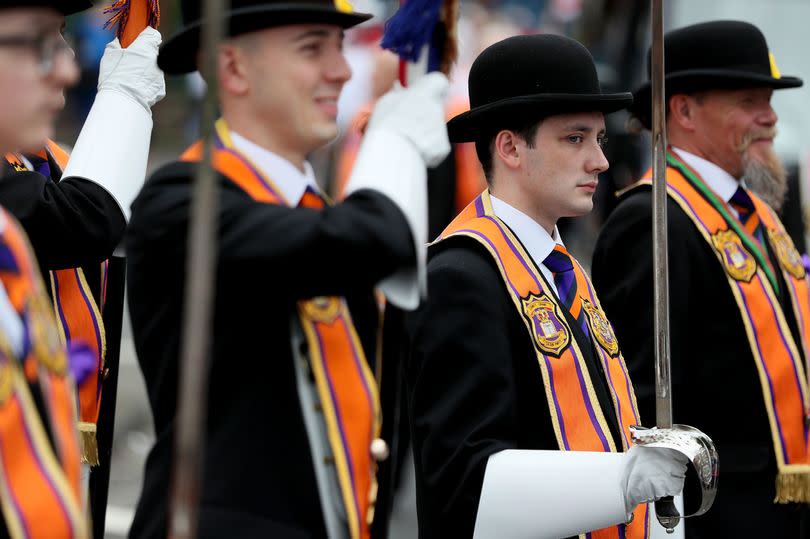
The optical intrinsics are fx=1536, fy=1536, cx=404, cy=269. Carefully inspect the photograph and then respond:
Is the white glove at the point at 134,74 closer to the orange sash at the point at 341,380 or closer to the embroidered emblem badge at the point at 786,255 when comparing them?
the orange sash at the point at 341,380

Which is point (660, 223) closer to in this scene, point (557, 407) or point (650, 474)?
point (557, 407)

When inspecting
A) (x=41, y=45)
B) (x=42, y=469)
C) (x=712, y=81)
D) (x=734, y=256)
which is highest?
(x=712, y=81)

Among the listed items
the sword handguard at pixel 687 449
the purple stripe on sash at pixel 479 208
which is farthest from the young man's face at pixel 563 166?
the sword handguard at pixel 687 449

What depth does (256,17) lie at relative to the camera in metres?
2.73

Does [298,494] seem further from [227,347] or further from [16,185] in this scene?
[16,185]

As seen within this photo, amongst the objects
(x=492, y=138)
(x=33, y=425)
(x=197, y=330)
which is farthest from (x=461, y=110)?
(x=197, y=330)

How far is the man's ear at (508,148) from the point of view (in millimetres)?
3668

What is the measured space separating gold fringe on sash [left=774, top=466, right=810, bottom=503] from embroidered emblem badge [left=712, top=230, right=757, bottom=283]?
557 millimetres

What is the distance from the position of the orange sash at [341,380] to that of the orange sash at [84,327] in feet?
3.70

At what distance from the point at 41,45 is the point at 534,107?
4.49 feet

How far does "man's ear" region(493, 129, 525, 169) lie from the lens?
3.67 m

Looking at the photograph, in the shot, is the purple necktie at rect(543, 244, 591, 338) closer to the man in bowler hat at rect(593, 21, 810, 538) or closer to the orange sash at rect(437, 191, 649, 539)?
the orange sash at rect(437, 191, 649, 539)

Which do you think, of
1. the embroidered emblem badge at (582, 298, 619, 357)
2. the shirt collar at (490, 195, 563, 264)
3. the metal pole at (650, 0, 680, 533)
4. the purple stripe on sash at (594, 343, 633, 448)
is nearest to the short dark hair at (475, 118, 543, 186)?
the shirt collar at (490, 195, 563, 264)

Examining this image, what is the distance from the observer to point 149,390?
2.85 metres
